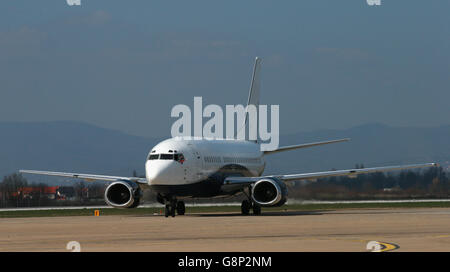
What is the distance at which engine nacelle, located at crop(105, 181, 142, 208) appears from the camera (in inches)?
1882

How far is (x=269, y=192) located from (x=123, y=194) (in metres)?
8.30

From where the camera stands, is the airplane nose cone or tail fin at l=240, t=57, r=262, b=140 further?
tail fin at l=240, t=57, r=262, b=140

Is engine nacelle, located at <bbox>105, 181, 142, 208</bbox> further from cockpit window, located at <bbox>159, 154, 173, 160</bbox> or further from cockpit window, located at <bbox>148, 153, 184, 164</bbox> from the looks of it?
cockpit window, located at <bbox>159, 154, 173, 160</bbox>

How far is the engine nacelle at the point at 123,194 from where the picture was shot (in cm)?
4781

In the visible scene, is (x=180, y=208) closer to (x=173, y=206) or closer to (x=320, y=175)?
(x=173, y=206)

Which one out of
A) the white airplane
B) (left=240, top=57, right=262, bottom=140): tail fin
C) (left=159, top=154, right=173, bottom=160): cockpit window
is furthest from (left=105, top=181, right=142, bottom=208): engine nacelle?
(left=240, top=57, right=262, bottom=140): tail fin

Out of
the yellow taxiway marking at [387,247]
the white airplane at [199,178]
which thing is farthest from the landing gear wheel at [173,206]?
the yellow taxiway marking at [387,247]

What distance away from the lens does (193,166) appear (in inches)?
1811

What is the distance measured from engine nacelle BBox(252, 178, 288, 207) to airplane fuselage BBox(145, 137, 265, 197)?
252cm

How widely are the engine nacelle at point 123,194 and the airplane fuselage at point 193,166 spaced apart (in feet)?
10.7

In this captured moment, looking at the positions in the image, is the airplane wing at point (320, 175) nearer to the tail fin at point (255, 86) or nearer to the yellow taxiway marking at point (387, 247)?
the tail fin at point (255, 86)
